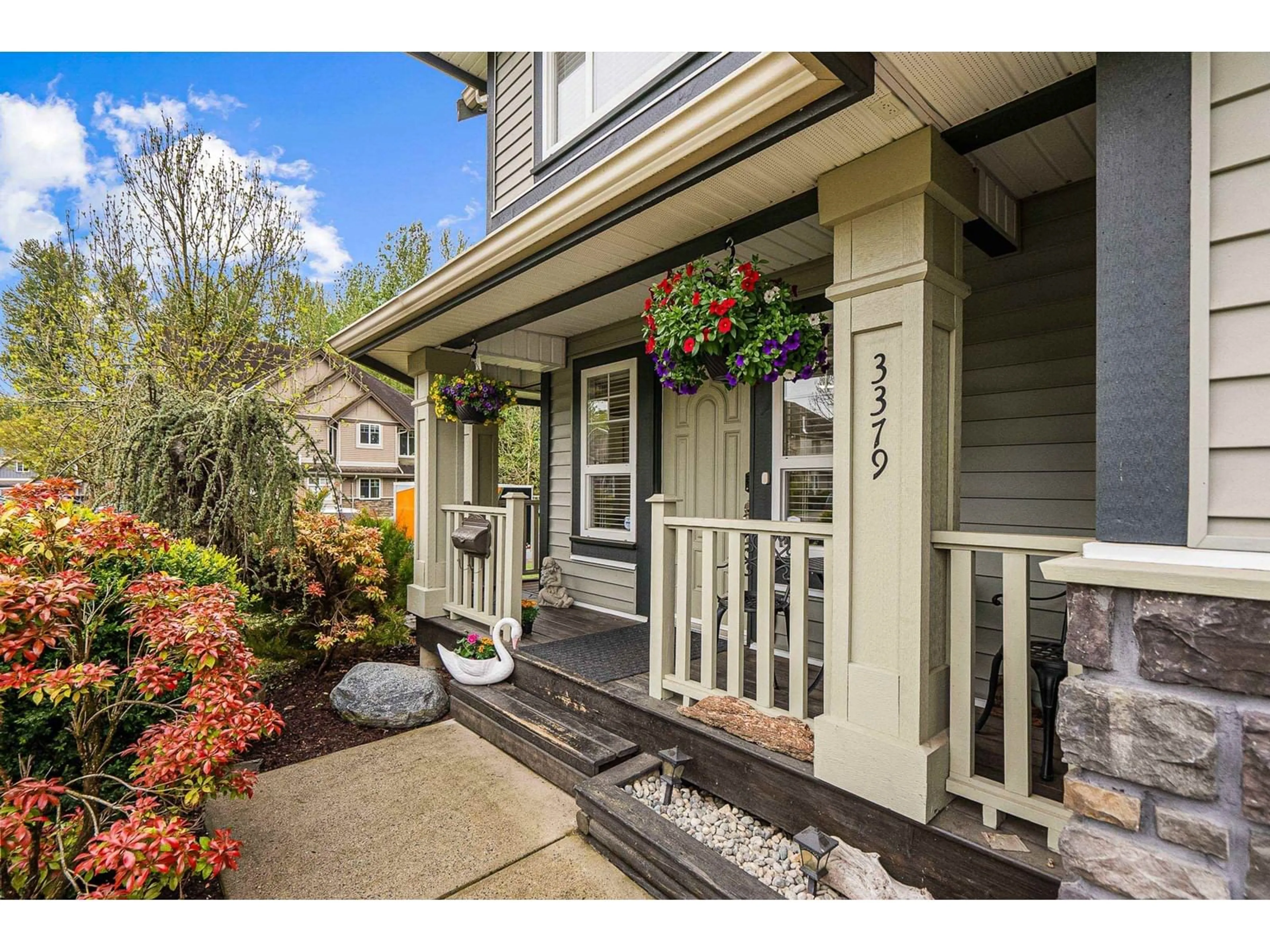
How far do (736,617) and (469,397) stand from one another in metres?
2.77

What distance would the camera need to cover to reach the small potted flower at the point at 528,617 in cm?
396

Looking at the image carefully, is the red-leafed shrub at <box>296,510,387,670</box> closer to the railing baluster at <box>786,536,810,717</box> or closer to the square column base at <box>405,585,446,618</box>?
the square column base at <box>405,585,446,618</box>

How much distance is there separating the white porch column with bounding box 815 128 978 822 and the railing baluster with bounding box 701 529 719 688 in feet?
1.99

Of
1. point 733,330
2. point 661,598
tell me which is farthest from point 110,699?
point 733,330

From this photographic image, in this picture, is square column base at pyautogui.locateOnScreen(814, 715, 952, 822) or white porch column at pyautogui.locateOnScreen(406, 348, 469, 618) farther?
white porch column at pyautogui.locateOnScreen(406, 348, 469, 618)

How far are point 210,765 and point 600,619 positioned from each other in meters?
2.87

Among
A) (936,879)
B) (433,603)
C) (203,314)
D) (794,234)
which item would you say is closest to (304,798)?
(433,603)

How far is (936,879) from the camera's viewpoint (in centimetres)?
169

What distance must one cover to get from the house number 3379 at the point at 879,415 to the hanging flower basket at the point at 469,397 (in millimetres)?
3051

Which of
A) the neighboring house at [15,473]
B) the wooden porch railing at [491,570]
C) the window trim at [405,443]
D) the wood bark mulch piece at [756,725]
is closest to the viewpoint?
the wood bark mulch piece at [756,725]

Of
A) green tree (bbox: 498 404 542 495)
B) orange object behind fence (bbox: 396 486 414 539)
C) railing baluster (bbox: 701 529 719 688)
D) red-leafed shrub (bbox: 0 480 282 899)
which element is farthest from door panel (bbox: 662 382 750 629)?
green tree (bbox: 498 404 542 495)

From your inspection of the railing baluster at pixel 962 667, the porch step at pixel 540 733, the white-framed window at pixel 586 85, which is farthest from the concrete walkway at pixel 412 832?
the white-framed window at pixel 586 85

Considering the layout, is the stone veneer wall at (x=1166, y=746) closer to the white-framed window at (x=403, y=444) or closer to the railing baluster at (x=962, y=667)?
the railing baluster at (x=962, y=667)

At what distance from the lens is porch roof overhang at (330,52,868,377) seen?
1.66m
